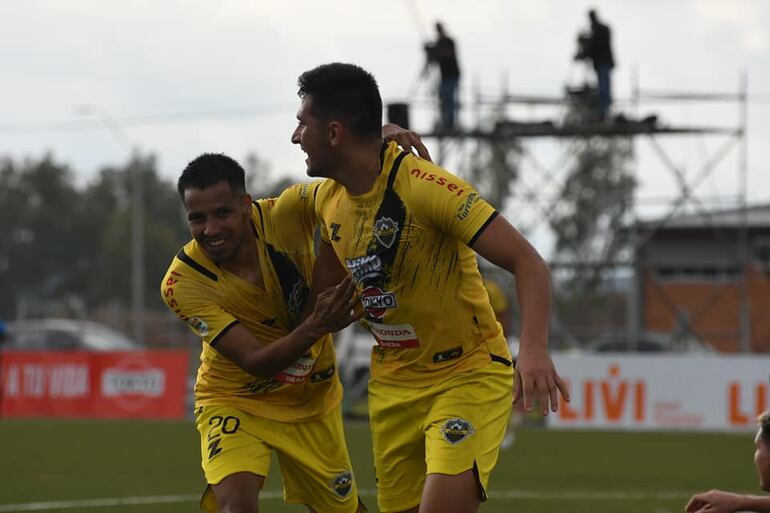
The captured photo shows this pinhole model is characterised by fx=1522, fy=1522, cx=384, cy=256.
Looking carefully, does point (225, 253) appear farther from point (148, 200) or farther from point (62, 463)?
point (148, 200)

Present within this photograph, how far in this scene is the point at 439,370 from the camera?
256 inches

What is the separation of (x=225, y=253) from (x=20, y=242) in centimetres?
9402

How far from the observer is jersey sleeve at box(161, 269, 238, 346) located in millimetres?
7109

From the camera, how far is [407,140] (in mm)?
6789

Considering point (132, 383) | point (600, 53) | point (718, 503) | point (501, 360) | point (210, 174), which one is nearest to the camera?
point (718, 503)

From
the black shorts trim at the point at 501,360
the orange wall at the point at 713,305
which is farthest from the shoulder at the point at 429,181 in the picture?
the orange wall at the point at 713,305

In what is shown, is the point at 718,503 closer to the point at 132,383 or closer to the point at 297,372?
the point at 297,372

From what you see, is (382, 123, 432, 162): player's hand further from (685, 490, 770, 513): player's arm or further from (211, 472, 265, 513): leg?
(685, 490, 770, 513): player's arm

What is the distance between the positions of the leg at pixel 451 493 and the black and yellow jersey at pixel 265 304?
4.09 feet

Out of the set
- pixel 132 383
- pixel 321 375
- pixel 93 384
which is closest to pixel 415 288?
pixel 321 375

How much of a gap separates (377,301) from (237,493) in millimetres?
1213

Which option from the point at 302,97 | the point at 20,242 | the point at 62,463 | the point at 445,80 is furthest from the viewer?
the point at 20,242

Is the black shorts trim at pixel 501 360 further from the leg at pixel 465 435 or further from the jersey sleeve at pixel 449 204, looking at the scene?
the jersey sleeve at pixel 449 204

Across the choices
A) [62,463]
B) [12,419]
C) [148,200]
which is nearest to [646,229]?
[12,419]
